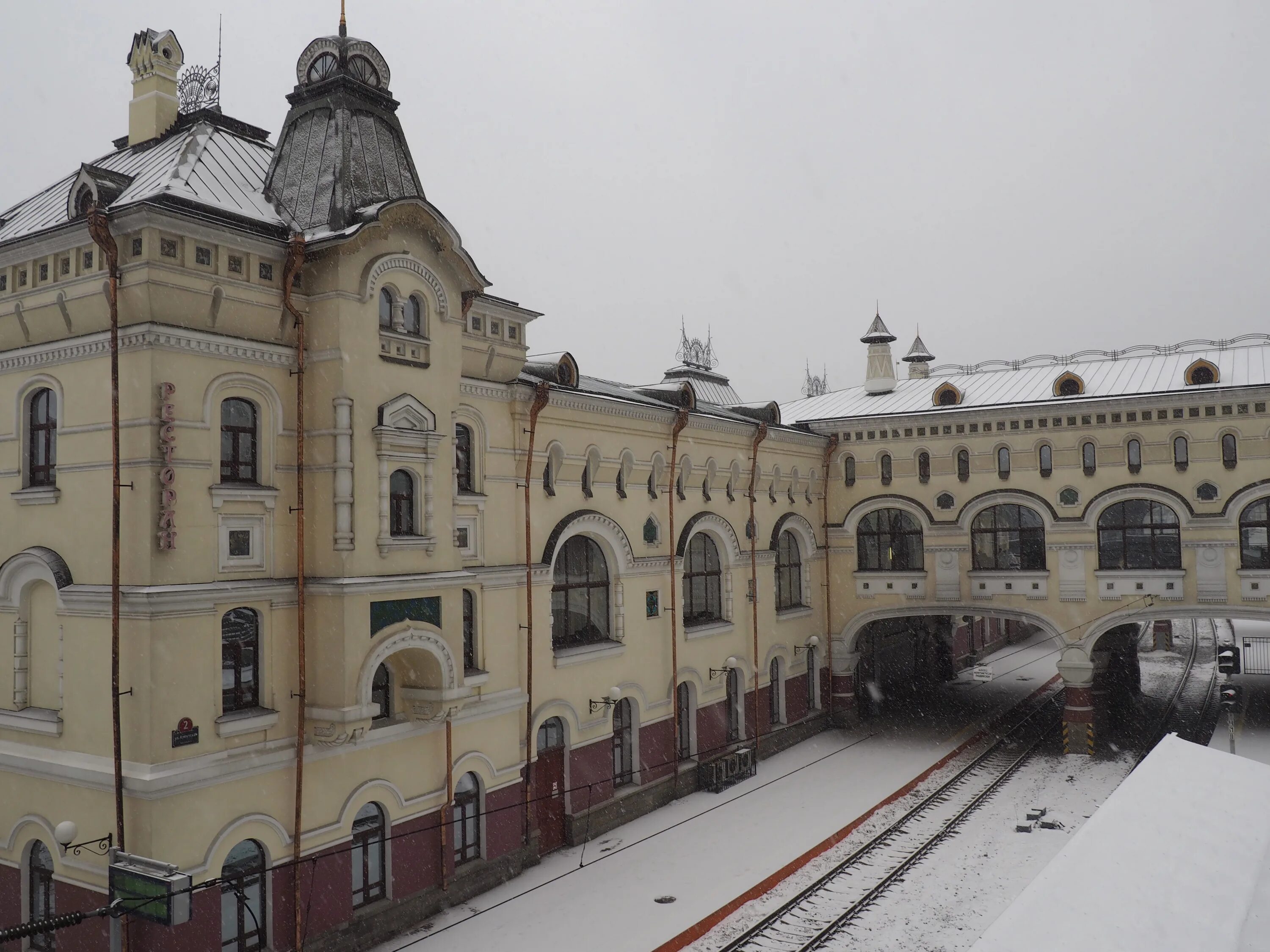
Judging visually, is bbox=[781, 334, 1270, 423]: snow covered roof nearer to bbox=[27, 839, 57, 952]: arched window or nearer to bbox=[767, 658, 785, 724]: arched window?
bbox=[767, 658, 785, 724]: arched window

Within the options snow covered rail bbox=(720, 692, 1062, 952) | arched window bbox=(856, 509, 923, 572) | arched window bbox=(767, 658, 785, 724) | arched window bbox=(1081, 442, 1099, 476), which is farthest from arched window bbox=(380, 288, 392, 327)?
arched window bbox=(1081, 442, 1099, 476)

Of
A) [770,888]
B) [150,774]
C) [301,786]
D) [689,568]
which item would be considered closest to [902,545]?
[689,568]

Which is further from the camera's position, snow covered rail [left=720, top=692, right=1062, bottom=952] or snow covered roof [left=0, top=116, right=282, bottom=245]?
snow covered rail [left=720, top=692, right=1062, bottom=952]

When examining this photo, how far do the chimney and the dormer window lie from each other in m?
3.07

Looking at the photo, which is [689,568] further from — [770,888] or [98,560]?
[98,560]

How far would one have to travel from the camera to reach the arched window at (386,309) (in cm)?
1678

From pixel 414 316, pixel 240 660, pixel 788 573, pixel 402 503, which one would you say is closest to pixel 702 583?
pixel 788 573

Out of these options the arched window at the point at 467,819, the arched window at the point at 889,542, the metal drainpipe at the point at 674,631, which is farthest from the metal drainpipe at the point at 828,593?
the arched window at the point at 467,819

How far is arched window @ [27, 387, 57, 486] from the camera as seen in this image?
15766 mm

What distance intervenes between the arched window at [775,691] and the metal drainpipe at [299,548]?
17.6 metres

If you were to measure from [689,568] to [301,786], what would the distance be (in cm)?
1391

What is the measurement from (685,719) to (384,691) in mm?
11059

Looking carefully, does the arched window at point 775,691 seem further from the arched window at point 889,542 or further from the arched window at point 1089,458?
the arched window at point 1089,458

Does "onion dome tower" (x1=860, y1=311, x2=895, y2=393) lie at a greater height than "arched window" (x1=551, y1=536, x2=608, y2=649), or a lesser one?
greater
